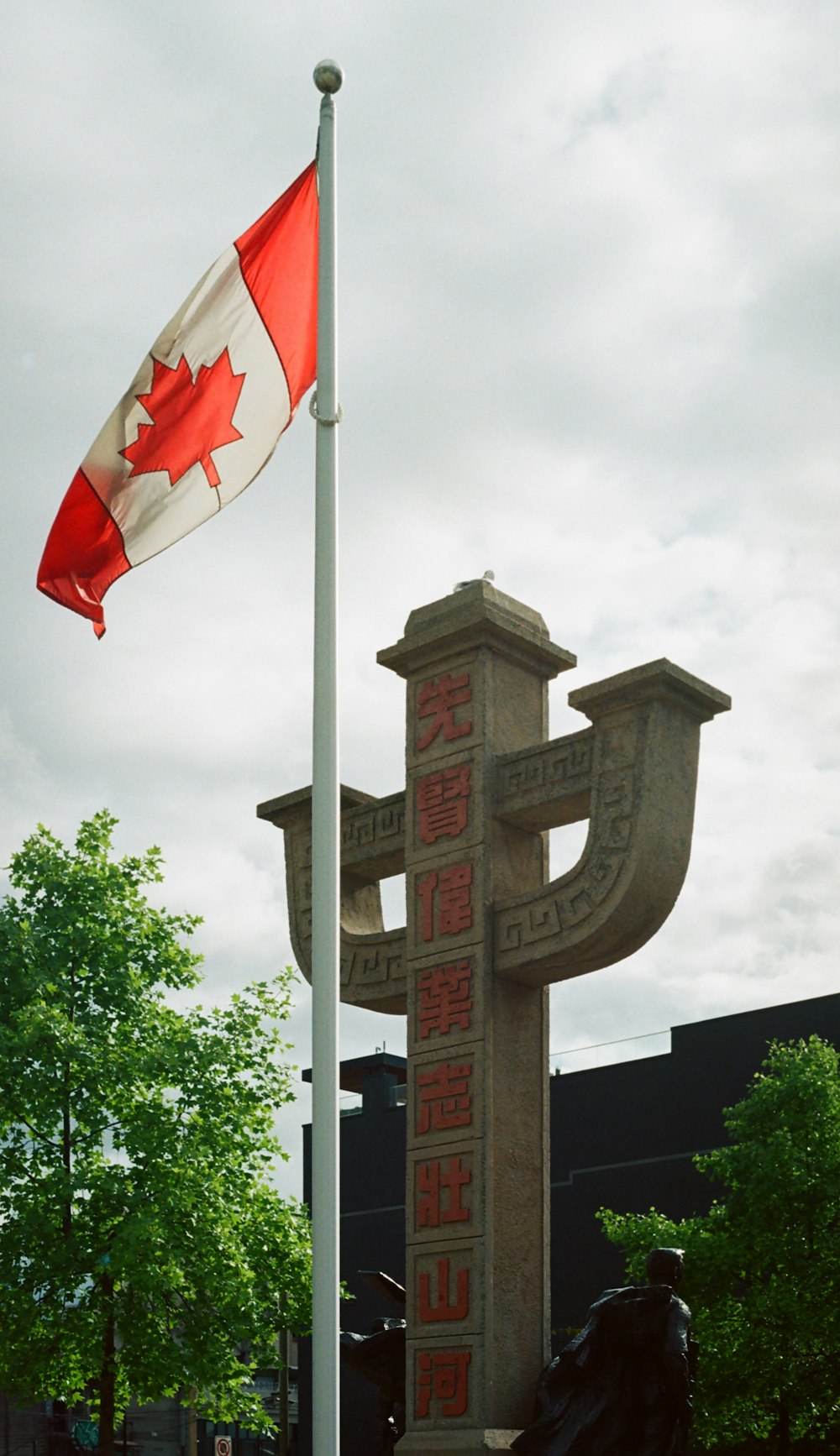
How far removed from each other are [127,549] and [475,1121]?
4.95 metres

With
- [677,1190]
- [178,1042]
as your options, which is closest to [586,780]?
A: [178,1042]

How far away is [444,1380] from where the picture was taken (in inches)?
462

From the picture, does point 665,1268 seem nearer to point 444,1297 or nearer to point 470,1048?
point 444,1297

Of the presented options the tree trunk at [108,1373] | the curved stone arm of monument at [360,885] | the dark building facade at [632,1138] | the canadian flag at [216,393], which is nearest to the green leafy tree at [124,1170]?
the tree trunk at [108,1373]

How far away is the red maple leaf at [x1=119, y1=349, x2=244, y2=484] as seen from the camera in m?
10.2

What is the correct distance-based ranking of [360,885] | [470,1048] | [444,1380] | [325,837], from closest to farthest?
1. [325,837]
2. [444,1380]
3. [470,1048]
4. [360,885]

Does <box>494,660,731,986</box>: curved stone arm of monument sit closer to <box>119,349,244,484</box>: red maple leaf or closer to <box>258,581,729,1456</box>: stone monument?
<box>258,581,729,1456</box>: stone monument

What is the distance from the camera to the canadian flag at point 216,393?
10172 millimetres

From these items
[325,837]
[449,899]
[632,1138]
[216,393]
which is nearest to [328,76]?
[216,393]

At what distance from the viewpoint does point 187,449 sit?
1025 cm

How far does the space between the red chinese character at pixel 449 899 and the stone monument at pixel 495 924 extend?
15mm

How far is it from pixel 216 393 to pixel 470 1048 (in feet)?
17.2

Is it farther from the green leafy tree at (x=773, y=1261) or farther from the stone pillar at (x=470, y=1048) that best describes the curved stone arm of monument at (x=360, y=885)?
the green leafy tree at (x=773, y=1261)

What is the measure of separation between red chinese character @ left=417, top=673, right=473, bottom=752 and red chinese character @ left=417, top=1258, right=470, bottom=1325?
4065 millimetres
